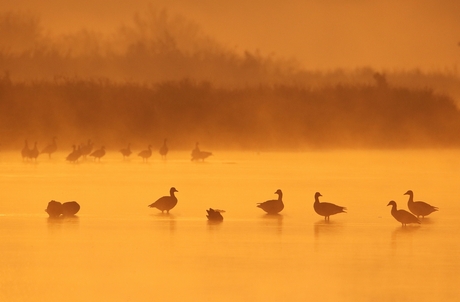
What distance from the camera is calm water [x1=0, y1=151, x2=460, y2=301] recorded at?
621 cm

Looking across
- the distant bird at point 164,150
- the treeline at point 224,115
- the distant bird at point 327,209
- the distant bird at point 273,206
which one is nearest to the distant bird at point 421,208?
the distant bird at point 327,209

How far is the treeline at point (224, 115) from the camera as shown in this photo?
101 feet

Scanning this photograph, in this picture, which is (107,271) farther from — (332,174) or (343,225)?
(332,174)

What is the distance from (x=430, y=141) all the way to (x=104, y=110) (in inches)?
427

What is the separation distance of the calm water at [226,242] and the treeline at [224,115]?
14167 millimetres

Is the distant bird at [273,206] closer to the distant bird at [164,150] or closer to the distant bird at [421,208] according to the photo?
the distant bird at [421,208]

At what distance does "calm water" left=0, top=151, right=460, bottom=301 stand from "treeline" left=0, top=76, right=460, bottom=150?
14.2 meters

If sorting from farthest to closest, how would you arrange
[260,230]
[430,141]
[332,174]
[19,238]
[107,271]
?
[430,141], [332,174], [260,230], [19,238], [107,271]

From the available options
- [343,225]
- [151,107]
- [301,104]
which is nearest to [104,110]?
[151,107]

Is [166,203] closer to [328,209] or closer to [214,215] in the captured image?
[214,215]

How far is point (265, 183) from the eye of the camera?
15070 mm

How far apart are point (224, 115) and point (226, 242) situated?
23.6 metres

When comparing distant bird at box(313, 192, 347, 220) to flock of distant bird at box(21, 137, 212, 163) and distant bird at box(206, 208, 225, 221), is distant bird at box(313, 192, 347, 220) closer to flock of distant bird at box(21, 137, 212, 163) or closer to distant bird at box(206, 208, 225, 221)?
distant bird at box(206, 208, 225, 221)

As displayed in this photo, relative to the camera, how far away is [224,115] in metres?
31.9
